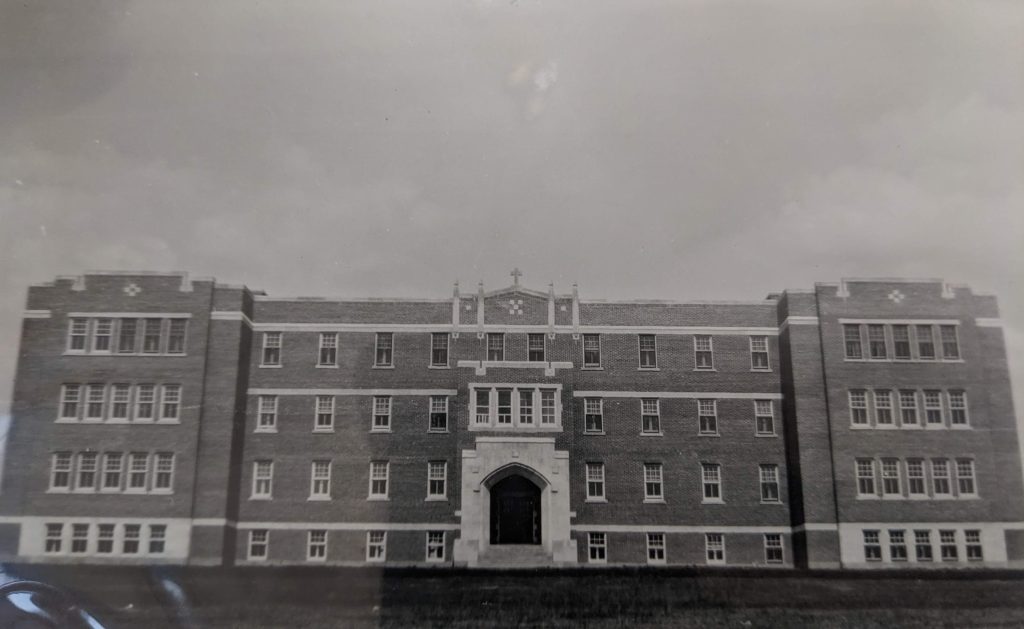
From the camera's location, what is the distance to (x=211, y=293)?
19406 millimetres

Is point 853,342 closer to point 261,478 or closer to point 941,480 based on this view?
point 941,480

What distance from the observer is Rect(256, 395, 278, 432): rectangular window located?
19.8 m

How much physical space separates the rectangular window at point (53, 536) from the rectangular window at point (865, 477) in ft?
51.5

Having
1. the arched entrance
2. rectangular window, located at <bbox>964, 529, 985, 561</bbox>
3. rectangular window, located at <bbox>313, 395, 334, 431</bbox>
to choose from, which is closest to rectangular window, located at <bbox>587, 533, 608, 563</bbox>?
the arched entrance

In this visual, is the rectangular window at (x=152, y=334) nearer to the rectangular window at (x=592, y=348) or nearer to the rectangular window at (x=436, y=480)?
the rectangular window at (x=436, y=480)

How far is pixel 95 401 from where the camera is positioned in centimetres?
1872

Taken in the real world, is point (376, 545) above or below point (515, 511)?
below

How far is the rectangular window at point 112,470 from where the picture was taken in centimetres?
1875

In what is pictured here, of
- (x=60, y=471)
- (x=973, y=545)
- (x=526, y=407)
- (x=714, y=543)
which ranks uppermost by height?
(x=526, y=407)

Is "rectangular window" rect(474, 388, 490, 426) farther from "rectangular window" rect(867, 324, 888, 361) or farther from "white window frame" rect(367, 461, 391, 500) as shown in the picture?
"rectangular window" rect(867, 324, 888, 361)

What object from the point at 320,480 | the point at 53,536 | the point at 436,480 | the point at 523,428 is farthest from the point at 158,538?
the point at 523,428

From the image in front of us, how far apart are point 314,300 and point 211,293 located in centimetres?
206

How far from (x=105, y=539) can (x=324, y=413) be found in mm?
4760

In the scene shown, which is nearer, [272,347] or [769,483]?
[769,483]
